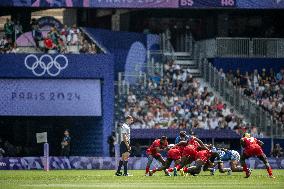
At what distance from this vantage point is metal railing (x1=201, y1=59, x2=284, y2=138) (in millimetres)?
58781

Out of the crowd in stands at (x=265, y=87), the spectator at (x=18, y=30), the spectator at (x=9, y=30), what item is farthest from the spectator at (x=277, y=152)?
the spectator at (x=9, y=30)

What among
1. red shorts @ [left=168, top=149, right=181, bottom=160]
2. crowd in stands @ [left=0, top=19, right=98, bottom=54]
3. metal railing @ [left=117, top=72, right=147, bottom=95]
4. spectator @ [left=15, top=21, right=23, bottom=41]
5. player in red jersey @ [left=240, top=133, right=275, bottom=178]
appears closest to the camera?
player in red jersey @ [left=240, top=133, right=275, bottom=178]

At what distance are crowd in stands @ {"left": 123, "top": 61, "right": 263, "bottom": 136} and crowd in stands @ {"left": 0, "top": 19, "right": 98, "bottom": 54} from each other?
387 cm

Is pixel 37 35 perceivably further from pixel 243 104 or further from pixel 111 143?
→ pixel 243 104

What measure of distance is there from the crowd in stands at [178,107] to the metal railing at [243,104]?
0.50 metres

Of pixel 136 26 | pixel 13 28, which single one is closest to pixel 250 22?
pixel 136 26

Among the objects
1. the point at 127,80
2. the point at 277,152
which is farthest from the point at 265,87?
the point at 127,80

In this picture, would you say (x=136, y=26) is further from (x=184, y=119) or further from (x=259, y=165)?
(x=259, y=165)

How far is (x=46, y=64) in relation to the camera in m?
56.8

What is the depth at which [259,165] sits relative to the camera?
174 ft

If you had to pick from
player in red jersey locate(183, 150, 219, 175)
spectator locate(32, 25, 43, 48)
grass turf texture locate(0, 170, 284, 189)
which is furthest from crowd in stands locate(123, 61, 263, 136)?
grass turf texture locate(0, 170, 284, 189)

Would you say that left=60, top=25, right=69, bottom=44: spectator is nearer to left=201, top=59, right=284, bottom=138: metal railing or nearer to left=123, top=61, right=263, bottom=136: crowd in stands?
left=123, top=61, right=263, bottom=136: crowd in stands

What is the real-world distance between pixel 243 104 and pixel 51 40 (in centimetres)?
1125

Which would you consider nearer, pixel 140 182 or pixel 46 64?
pixel 140 182
